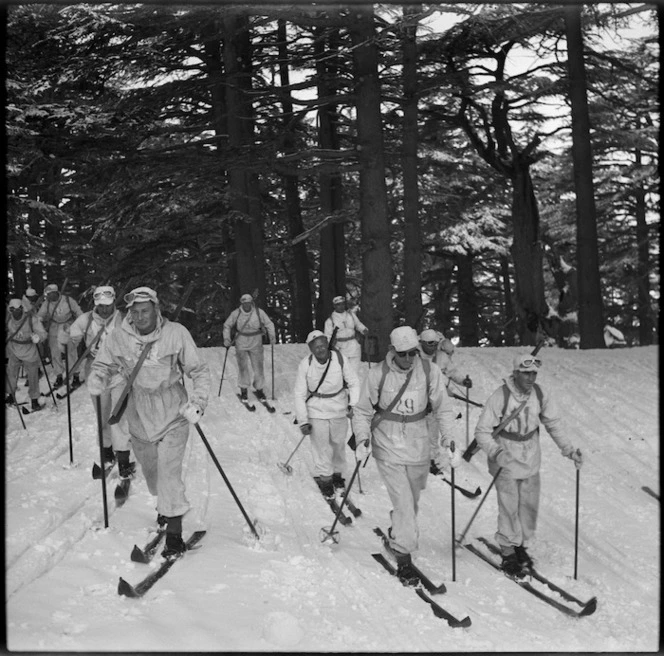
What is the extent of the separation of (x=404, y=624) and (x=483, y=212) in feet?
69.7

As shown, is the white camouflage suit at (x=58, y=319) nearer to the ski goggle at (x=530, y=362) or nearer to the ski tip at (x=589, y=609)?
the ski goggle at (x=530, y=362)

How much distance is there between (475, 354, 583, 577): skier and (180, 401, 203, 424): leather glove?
2.76 m

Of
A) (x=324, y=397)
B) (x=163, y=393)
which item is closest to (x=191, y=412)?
(x=163, y=393)

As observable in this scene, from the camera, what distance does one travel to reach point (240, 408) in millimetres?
13656

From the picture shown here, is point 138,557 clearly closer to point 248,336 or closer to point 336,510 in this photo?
point 336,510

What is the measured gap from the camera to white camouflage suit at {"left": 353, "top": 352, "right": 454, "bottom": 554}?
691 cm

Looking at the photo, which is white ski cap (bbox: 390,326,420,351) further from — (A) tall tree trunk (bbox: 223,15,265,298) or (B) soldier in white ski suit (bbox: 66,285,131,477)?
(A) tall tree trunk (bbox: 223,15,265,298)

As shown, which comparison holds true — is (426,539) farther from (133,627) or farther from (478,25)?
(478,25)

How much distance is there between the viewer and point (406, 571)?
21.7ft

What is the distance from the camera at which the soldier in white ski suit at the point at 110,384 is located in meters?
8.77

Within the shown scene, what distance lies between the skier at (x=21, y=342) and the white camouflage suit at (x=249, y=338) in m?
3.36

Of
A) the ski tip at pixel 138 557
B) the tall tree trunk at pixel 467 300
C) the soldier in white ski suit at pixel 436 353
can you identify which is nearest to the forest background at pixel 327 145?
the tall tree trunk at pixel 467 300

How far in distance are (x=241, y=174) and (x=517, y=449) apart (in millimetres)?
13503

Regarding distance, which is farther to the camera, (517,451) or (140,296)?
(517,451)
